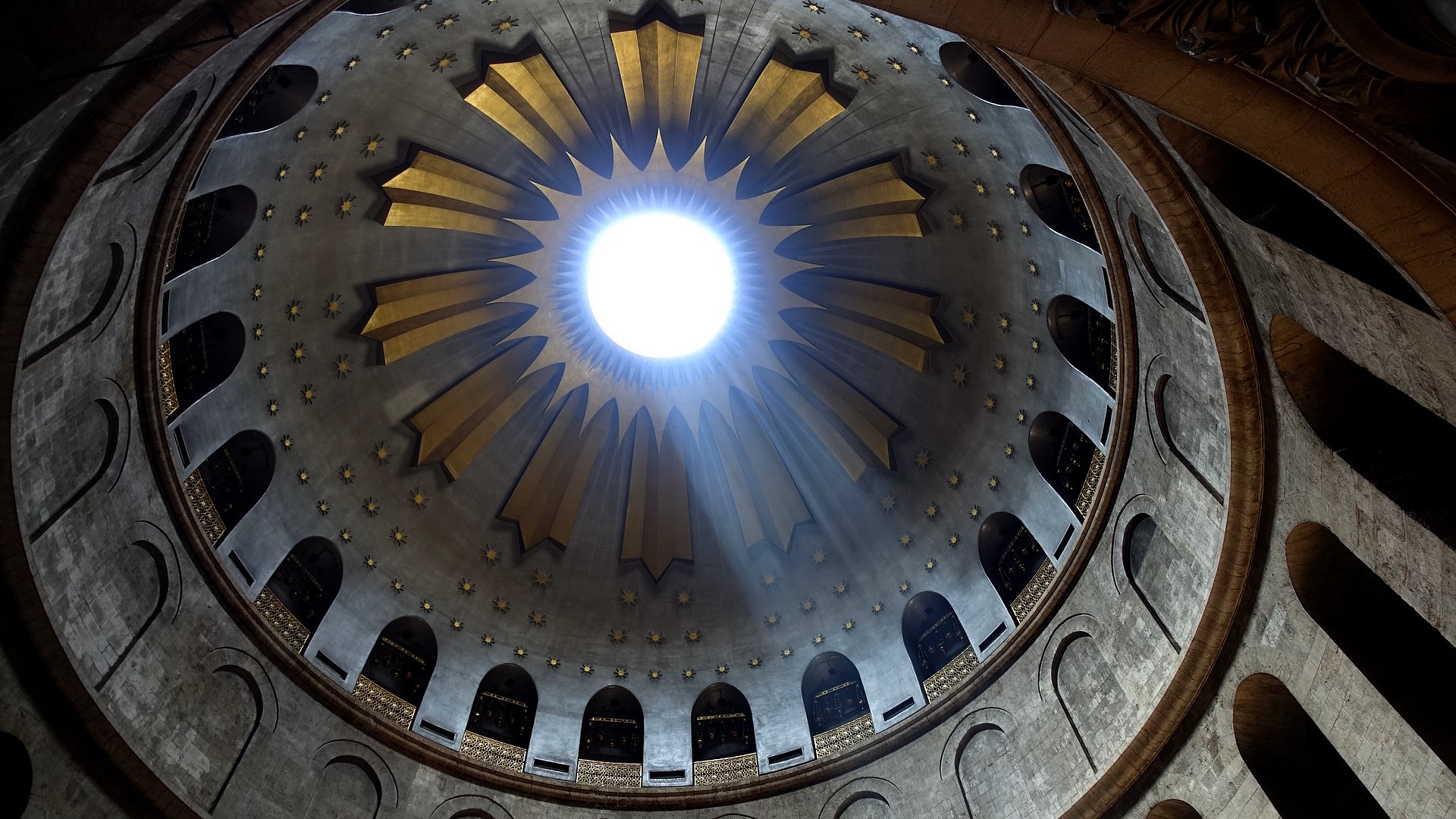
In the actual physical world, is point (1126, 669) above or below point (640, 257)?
below

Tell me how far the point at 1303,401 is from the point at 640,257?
13828 millimetres

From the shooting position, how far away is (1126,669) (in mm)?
13258

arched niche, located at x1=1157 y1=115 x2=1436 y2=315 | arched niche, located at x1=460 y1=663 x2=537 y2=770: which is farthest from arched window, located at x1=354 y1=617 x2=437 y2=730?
arched niche, located at x1=1157 y1=115 x2=1436 y2=315

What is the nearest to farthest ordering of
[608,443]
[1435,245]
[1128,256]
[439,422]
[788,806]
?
[1435,245] → [1128,256] → [788,806] → [439,422] → [608,443]

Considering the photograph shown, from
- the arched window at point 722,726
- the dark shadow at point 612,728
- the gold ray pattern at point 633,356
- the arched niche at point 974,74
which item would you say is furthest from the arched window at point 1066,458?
the dark shadow at point 612,728

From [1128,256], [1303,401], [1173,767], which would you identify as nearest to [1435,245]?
[1303,401]

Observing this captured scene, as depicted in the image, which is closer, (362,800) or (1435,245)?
(1435,245)

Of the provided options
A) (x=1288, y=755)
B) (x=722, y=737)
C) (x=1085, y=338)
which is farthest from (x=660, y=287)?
(x=1288, y=755)

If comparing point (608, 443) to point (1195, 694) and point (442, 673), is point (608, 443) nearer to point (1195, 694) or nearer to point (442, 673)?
point (442, 673)

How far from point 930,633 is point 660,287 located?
9.55m

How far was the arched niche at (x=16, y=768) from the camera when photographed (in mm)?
10586

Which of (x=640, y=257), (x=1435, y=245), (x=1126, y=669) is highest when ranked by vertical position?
(x=640, y=257)

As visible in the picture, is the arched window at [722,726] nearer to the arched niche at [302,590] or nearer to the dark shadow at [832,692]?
the dark shadow at [832,692]

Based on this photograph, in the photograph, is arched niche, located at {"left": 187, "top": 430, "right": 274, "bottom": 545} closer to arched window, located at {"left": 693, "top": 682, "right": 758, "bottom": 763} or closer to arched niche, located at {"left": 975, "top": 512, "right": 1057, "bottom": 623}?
arched window, located at {"left": 693, "top": 682, "right": 758, "bottom": 763}
